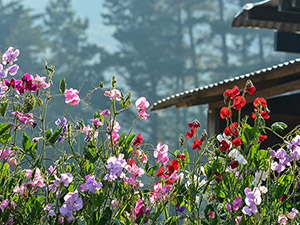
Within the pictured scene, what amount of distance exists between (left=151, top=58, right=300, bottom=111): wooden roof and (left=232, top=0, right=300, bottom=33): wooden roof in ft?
2.65

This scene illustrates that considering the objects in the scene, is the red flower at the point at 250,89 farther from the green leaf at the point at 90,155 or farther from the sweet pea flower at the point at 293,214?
the green leaf at the point at 90,155

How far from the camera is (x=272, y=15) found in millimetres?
6469

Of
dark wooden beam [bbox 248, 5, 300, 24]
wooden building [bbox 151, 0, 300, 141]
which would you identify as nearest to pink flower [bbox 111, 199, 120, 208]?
wooden building [bbox 151, 0, 300, 141]

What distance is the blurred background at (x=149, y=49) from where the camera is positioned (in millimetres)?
38531

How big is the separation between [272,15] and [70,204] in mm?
5095

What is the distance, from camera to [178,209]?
81.6 inches

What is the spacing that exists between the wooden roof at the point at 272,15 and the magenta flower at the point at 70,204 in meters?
4.58

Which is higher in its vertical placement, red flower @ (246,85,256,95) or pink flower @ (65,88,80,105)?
pink flower @ (65,88,80,105)

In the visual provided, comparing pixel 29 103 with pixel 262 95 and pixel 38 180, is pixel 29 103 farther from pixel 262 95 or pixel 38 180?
pixel 262 95

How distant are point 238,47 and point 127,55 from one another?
8571 mm

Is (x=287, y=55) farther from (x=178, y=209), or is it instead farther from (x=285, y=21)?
(x=178, y=209)

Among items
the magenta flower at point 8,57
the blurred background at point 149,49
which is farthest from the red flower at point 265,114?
the blurred background at point 149,49

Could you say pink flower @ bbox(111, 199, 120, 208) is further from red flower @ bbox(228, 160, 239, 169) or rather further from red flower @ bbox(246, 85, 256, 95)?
red flower @ bbox(246, 85, 256, 95)

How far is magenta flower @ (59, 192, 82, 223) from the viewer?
1828 mm
